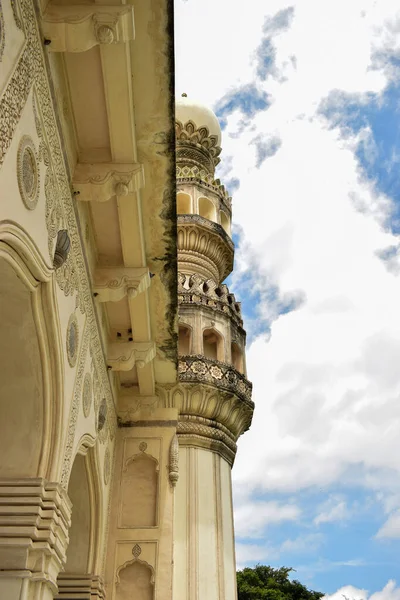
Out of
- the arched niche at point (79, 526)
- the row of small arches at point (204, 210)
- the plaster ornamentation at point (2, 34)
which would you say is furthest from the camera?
the row of small arches at point (204, 210)

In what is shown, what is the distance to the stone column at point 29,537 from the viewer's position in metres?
5.11

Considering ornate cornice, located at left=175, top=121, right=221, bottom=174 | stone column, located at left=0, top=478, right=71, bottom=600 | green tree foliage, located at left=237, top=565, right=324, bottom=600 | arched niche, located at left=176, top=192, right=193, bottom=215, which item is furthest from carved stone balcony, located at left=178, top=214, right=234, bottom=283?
green tree foliage, located at left=237, top=565, right=324, bottom=600

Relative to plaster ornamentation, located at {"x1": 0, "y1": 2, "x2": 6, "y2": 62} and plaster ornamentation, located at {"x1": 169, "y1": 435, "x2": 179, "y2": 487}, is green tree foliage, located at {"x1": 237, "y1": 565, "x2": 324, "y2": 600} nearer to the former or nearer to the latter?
plaster ornamentation, located at {"x1": 169, "y1": 435, "x2": 179, "y2": 487}

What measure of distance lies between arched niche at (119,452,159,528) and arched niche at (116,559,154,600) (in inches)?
23.7

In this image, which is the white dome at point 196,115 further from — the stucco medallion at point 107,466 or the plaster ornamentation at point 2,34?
the plaster ornamentation at point 2,34

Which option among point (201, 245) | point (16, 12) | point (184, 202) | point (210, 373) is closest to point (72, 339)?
point (16, 12)

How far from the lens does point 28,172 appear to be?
4555mm

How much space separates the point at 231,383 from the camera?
13039mm

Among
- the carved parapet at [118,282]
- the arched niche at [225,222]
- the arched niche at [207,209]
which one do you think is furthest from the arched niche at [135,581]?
the arched niche at [225,222]

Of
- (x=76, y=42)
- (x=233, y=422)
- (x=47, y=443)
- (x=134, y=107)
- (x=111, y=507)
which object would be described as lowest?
(x=47, y=443)

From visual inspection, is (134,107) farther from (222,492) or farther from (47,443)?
(222,492)

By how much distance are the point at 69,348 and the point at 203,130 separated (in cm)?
1435

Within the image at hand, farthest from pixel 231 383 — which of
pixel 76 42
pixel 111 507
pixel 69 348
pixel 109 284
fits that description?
pixel 76 42

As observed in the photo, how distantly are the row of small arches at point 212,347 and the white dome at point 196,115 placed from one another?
27.3 ft
